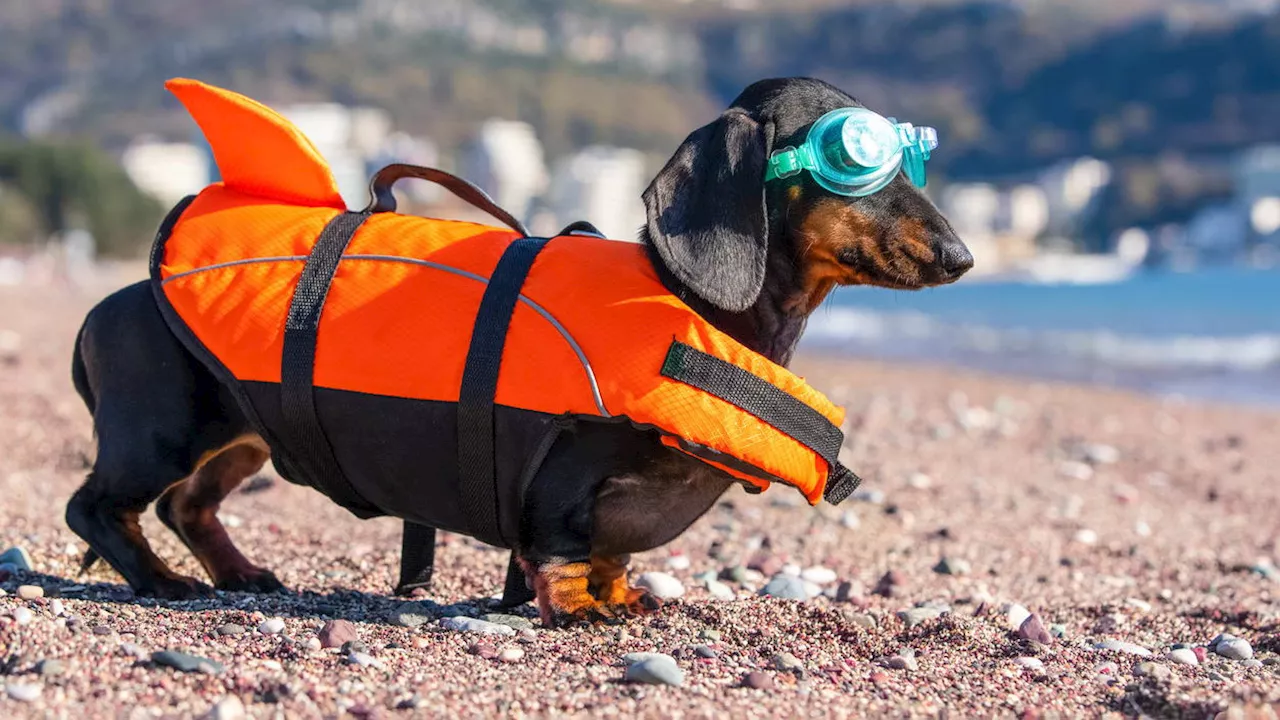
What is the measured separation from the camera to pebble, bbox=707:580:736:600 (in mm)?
4090

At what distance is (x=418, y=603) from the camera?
12.7 feet

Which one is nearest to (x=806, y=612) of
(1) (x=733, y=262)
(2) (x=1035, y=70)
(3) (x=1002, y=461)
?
(1) (x=733, y=262)

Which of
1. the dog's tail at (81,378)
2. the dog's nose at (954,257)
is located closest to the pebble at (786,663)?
the dog's nose at (954,257)

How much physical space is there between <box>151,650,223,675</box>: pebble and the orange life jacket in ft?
2.75

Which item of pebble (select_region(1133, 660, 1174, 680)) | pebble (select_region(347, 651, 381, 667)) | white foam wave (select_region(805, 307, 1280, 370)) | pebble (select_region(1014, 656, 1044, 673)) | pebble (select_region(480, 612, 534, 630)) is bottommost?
pebble (select_region(347, 651, 381, 667))

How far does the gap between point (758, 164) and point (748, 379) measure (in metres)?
0.53

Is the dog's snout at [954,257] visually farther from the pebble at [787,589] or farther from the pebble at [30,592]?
the pebble at [30,592]

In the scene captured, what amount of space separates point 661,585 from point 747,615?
48 centimetres

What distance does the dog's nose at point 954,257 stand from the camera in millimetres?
3260

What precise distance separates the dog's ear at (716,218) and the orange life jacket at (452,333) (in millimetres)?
125

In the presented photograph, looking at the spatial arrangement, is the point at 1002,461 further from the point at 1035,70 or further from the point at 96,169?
the point at 1035,70

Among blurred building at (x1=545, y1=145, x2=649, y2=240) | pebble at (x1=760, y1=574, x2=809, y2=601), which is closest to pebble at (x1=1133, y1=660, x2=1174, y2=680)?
pebble at (x1=760, y1=574, x2=809, y2=601)

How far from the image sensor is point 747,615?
367 centimetres

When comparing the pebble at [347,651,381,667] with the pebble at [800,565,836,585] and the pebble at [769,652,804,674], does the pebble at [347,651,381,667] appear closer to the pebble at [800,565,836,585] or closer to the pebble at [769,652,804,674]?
the pebble at [769,652,804,674]
